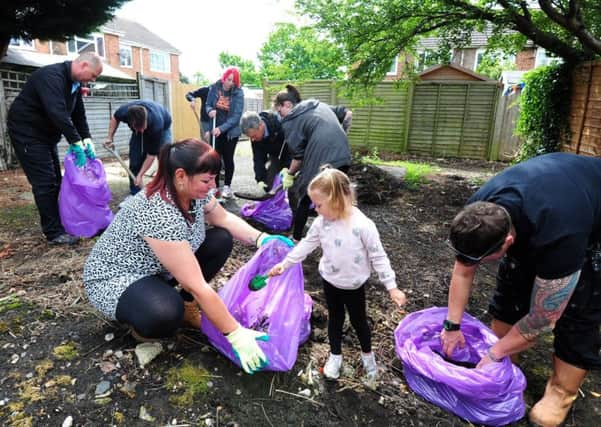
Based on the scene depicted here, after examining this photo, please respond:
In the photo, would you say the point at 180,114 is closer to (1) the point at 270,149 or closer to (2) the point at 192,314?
(1) the point at 270,149

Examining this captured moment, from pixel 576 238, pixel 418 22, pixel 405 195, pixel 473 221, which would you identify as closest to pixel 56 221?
pixel 473 221

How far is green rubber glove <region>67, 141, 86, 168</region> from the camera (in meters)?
3.20

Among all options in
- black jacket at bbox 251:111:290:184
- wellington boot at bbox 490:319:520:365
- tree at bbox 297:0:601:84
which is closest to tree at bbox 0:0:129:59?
tree at bbox 297:0:601:84

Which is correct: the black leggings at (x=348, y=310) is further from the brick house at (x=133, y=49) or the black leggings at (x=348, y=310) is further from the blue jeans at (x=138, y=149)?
the brick house at (x=133, y=49)

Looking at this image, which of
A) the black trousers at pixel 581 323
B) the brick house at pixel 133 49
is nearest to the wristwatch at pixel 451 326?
the black trousers at pixel 581 323

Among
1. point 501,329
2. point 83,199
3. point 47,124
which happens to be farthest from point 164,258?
point 47,124

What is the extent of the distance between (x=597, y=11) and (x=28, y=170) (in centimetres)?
637

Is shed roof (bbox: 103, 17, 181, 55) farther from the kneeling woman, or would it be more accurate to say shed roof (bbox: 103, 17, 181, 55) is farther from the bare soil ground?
the kneeling woman

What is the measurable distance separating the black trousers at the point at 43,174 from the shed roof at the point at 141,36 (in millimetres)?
24903

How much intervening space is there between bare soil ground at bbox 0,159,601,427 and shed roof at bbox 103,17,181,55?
1045 inches

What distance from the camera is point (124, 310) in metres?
1.75

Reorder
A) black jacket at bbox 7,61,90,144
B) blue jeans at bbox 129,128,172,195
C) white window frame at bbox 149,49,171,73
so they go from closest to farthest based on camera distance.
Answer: black jacket at bbox 7,61,90,144
blue jeans at bbox 129,128,172,195
white window frame at bbox 149,49,171,73

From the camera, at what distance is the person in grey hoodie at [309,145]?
10.3 ft

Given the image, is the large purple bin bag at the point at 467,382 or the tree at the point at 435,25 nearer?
the large purple bin bag at the point at 467,382
